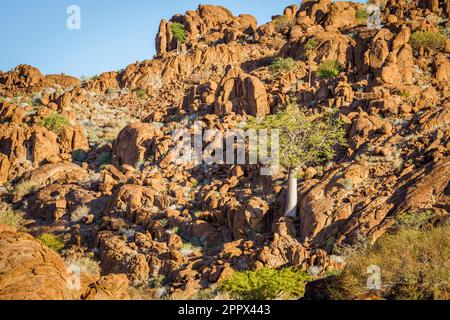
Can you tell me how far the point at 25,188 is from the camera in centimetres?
2858

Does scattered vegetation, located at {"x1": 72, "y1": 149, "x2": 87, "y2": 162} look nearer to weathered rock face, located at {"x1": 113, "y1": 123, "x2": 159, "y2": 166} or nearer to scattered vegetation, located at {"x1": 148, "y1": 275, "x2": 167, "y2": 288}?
weathered rock face, located at {"x1": 113, "y1": 123, "x2": 159, "y2": 166}

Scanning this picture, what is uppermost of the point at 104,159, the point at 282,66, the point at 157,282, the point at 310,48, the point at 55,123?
the point at 310,48

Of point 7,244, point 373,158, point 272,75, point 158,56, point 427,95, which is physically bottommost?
point 7,244

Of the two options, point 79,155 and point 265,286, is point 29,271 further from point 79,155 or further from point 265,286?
point 79,155

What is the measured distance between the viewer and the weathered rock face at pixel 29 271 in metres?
8.91

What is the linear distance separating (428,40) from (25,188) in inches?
1076

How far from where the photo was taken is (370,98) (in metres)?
27.9

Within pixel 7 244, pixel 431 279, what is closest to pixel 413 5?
pixel 431 279

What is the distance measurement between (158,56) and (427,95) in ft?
100

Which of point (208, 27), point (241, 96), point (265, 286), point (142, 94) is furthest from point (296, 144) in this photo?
point (208, 27)

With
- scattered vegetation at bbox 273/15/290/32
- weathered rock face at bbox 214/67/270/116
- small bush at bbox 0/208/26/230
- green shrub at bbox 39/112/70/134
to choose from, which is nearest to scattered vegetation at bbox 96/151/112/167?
green shrub at bbox 39/112/70/134

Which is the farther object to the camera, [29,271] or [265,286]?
[265,286]

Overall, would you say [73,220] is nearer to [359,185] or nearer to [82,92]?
[359,185]

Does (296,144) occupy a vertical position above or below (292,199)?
above
